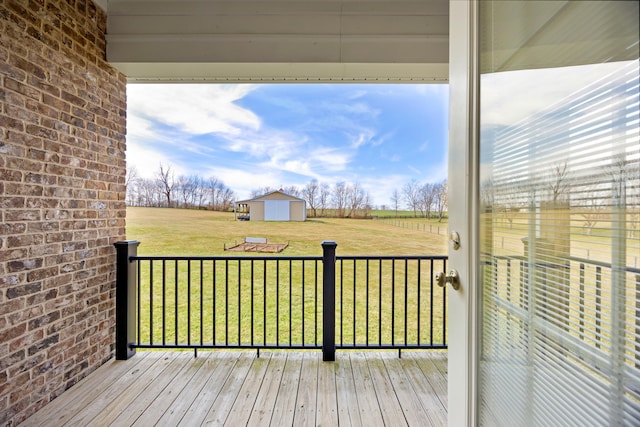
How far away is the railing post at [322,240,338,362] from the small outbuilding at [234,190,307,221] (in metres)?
0.58

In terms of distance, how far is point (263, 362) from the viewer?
2234 mm

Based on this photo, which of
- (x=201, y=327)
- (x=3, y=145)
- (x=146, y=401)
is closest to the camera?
(x=3, y=145)

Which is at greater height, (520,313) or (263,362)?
(520,313)

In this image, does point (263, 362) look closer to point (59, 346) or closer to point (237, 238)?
point (237, 238)

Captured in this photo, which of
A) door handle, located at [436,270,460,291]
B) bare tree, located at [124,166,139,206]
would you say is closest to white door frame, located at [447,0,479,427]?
door handle, located at [436,270,460,291]

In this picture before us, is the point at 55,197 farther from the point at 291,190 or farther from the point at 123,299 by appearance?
the point at 291,190

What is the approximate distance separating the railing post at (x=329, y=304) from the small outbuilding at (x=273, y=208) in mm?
580

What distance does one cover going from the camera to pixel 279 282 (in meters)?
→ 2.69

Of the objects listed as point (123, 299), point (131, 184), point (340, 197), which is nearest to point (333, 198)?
point (340, 197)

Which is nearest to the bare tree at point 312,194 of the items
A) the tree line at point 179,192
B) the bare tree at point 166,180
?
the tree line at point 179,192

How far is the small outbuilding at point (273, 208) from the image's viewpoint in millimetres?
2711

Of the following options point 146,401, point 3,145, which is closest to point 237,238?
point 146,401

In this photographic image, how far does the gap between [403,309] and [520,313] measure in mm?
2045

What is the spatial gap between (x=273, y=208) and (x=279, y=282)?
2.26 feet
